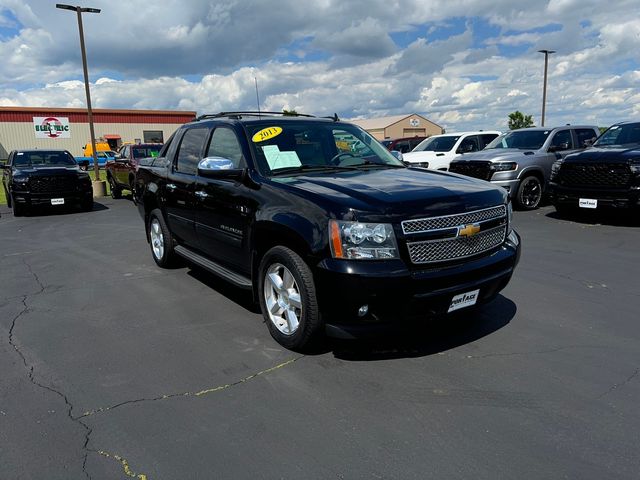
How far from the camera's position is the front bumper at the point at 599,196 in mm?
8547

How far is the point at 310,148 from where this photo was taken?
461 cm

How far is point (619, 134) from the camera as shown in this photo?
999 cm

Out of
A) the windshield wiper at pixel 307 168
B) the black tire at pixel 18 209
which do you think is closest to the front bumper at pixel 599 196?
the windshield wiper at pixel 307 168

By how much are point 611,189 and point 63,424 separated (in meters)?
9.21

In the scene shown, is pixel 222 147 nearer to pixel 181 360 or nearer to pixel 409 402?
pixel 181 360

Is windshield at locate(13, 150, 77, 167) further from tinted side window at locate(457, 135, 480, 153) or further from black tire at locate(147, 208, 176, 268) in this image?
tinted side window at locate(457, 135, 480, 153)

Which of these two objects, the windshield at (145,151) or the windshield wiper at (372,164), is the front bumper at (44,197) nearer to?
the windshield at (145,151)

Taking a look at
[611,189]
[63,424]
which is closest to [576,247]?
[611,189]

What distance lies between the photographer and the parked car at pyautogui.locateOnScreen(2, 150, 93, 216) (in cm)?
1259

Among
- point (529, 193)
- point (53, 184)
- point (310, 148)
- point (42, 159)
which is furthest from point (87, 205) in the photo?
point (529, 193)

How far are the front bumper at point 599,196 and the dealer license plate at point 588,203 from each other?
4cm

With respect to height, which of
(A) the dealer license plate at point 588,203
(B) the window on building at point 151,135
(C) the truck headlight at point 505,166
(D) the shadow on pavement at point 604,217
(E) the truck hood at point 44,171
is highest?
(B) the window on building at point 151,135

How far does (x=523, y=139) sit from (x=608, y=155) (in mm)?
3543

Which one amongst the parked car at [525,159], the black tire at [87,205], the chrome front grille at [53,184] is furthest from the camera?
the black tire at [87,205]
